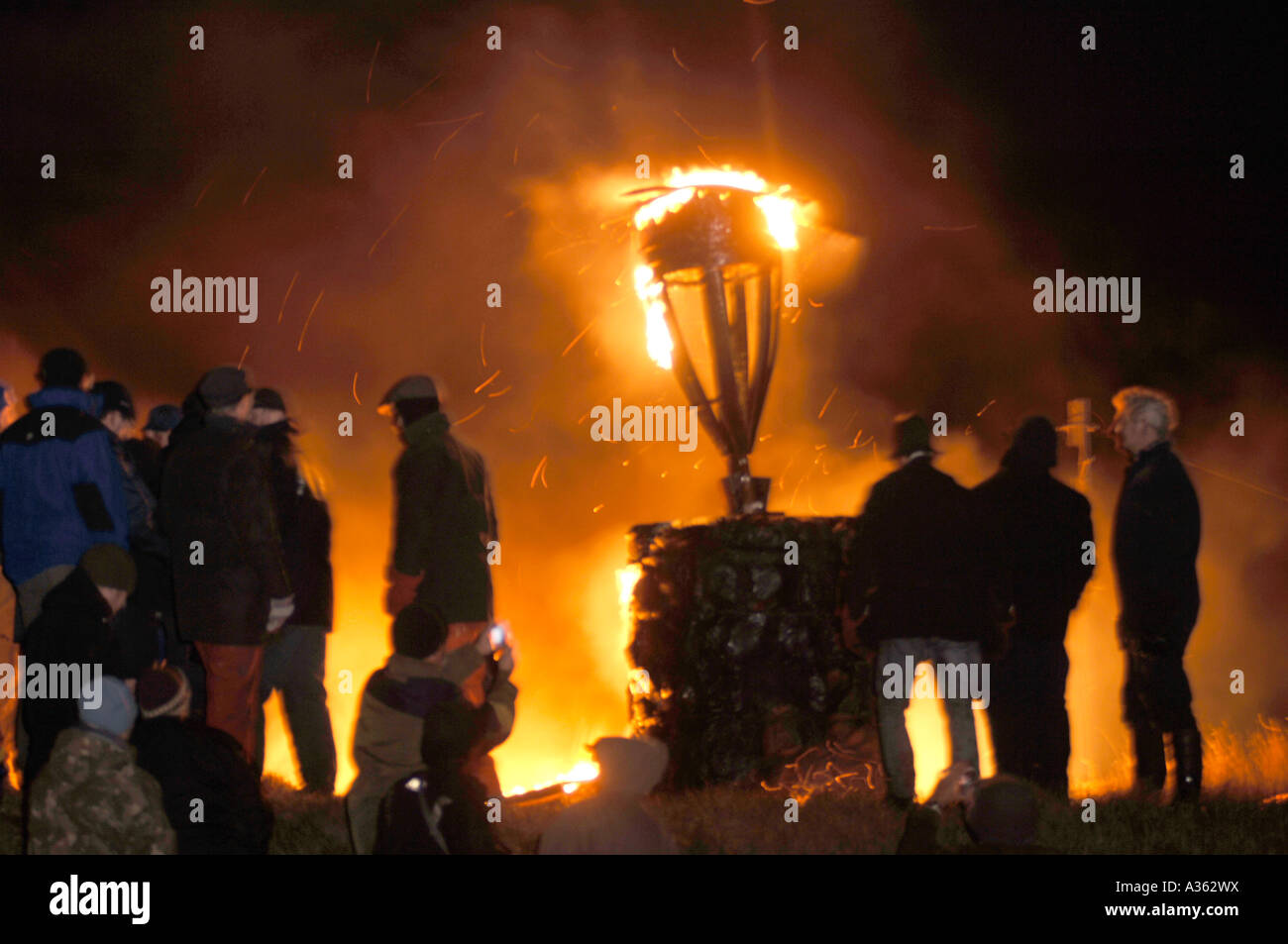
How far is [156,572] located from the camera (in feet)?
17.9

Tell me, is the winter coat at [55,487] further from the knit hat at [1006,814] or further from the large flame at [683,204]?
the knit hat at [1006,814]

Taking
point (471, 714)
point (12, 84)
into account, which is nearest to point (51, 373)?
point (471, 714)

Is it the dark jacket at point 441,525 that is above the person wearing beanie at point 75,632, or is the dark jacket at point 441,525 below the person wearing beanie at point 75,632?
above

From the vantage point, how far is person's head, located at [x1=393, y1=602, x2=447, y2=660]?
152 inches

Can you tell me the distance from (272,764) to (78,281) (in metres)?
5.35

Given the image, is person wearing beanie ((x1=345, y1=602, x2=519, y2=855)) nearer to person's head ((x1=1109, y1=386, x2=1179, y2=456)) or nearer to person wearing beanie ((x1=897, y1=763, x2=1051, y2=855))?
person wearing beanie ((x1=897, y1=763, x2=1051, y2=855))

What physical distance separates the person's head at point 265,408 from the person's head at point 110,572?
1476mm

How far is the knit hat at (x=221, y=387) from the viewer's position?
16.8 feet

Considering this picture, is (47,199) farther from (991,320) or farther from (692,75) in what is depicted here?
(991,320)

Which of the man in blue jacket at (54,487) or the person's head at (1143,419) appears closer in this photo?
the man in blue jacket at (54,487)

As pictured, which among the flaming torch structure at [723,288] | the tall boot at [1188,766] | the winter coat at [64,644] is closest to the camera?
the winter coat at [64,644]

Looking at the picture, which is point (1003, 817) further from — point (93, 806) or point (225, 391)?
point (225, 391)

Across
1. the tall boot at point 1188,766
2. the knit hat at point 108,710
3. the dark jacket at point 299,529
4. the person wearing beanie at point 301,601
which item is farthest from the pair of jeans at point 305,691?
the tall boot at point 1188,766

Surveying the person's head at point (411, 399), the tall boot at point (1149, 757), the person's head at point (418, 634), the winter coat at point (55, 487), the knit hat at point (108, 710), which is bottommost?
the tall boot at point (1149, 757)
